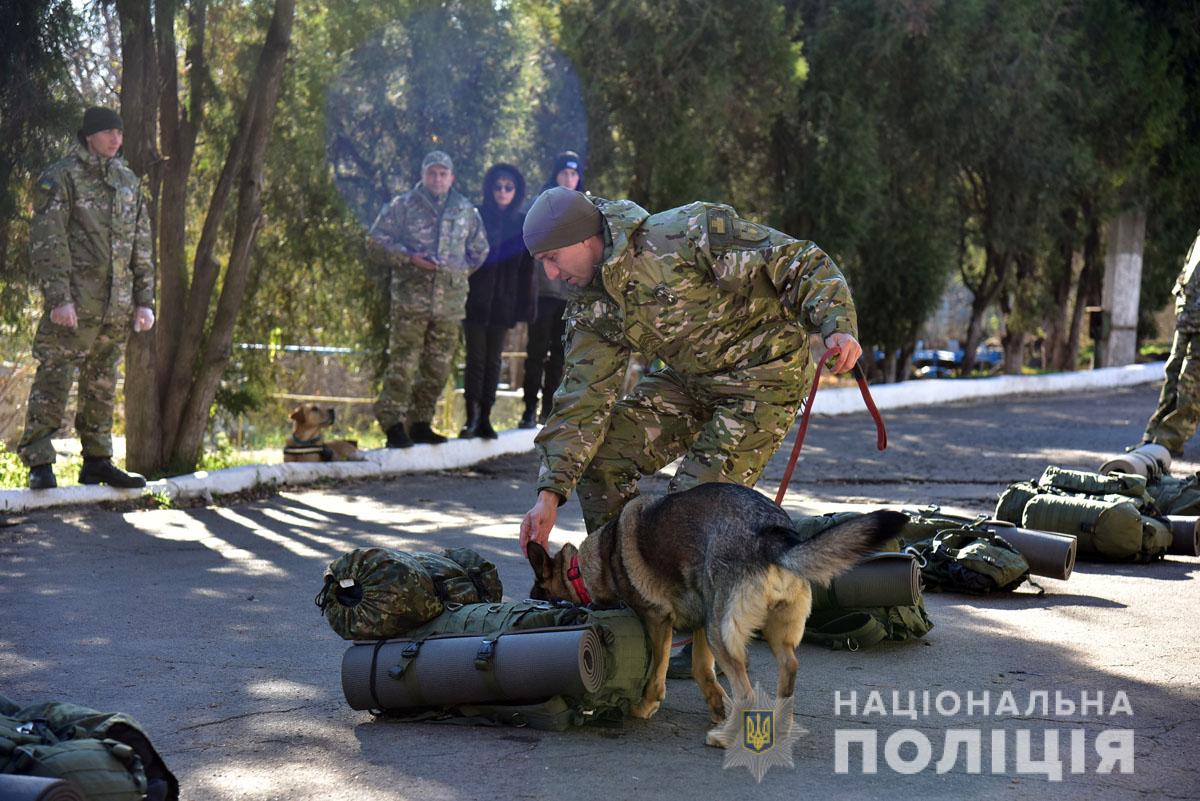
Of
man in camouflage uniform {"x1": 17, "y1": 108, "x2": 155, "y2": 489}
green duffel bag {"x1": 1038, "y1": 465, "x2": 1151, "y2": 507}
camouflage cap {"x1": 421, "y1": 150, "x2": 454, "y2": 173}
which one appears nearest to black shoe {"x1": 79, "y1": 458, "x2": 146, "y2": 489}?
man in camouflage uniform {"x1": 17, "y1": 108, "x2": 155, "y2": 489}

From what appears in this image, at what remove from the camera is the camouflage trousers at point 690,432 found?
5.03 metres

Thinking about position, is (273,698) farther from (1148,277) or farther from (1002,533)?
(1148,277)

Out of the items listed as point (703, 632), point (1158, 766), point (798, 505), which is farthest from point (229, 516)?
point (1158, 766)

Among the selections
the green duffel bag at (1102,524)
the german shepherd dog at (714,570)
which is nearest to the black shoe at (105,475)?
the german shepherd dog at (714,570)

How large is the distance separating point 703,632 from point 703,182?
13.8 meters

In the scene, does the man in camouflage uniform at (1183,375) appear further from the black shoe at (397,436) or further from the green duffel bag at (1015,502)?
the black shoe at (397,436)

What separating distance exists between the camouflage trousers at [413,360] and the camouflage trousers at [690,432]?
5.87 meters

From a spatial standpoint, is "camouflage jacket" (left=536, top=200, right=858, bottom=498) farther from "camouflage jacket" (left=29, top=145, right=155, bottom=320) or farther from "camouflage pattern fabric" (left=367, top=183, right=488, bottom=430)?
"camouflage pattern fabric" (left=367, top=183, right=488, bottom=430)

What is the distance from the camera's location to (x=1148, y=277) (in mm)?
30578

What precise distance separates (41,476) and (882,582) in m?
6.03

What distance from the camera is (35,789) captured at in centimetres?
289

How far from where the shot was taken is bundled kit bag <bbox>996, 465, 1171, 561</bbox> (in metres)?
7.40
